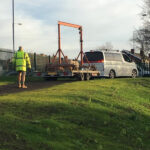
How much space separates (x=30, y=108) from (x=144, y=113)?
3566 millimetres

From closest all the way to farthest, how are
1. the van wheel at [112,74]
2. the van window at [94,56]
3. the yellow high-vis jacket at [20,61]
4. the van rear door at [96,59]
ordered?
the yellow high-vis jacket at [20,61] → the van rear door at [96,59] → the van window at [94,56] → the van wheel at [112,74]

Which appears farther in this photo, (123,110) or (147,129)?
(123,110)

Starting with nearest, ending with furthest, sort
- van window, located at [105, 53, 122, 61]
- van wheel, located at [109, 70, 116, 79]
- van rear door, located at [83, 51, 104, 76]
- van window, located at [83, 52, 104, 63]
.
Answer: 1. van rear door, located at [83, 51, 104, 76]
2. van window, located at [83, 52, 104, 63]
3. van window, located at [105, 53, 122, 61]
4. van wheel, located at [109, 70, 116, 79]

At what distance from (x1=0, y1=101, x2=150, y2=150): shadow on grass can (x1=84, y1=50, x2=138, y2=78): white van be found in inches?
374

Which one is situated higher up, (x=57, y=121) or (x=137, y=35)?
(x=137, y=35)

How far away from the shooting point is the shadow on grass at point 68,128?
518 centimetres

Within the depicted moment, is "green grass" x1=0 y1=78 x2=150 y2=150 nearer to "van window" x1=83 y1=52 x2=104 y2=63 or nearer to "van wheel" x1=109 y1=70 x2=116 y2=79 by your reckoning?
"van window" x1=83 y1=52 x2=104 y2=63

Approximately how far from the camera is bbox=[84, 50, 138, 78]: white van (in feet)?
57.5

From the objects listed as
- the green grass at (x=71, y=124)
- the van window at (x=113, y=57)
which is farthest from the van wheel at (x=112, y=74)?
the green grass at (x=71, y=124)

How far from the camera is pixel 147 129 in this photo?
23.6 feet

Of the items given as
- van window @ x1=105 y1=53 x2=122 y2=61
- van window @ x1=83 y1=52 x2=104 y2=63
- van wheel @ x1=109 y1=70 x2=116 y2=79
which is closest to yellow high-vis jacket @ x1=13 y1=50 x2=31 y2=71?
van window @ x1=83 y1=52 x2=104 y2=63

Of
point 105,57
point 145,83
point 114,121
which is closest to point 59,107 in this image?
point 114,121

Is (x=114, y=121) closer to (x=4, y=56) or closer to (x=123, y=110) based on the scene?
(x=123, y=110)

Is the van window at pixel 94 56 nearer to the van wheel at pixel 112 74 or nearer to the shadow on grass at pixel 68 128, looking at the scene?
the van wheel at pixel 112 74
